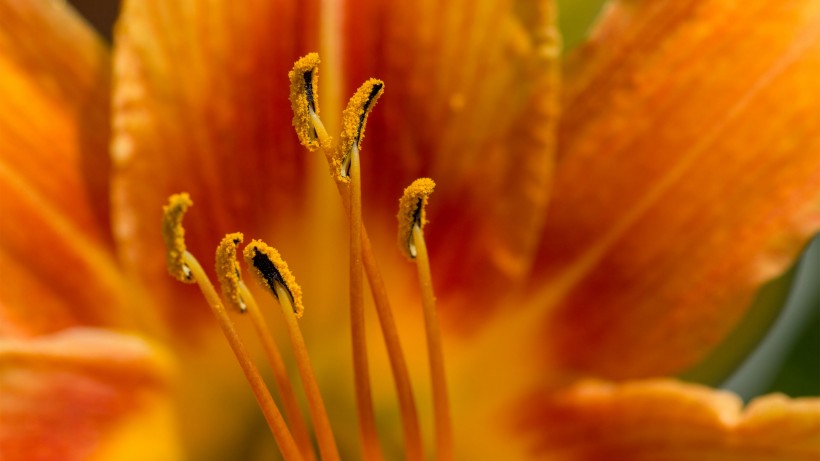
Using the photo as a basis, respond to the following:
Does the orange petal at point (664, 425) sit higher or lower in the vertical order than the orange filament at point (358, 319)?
lower

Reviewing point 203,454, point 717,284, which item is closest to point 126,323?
point 203,454

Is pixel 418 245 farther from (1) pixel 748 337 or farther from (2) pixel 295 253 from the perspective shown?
(1) pixel 748 337

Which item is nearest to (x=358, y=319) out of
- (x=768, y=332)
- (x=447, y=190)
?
(x=447, y=190)

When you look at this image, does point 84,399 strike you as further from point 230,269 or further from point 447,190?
point 447,190

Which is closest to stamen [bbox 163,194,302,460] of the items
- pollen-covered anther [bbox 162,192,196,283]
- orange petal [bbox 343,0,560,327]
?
pollen-covered anther [bbox 162,192,196,283]

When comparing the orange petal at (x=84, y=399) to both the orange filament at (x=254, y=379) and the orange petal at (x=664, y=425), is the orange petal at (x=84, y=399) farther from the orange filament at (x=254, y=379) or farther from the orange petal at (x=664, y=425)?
the orange petal at (x=664, y=425)

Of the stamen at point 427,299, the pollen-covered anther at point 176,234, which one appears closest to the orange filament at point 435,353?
the stamen at point 427,299
